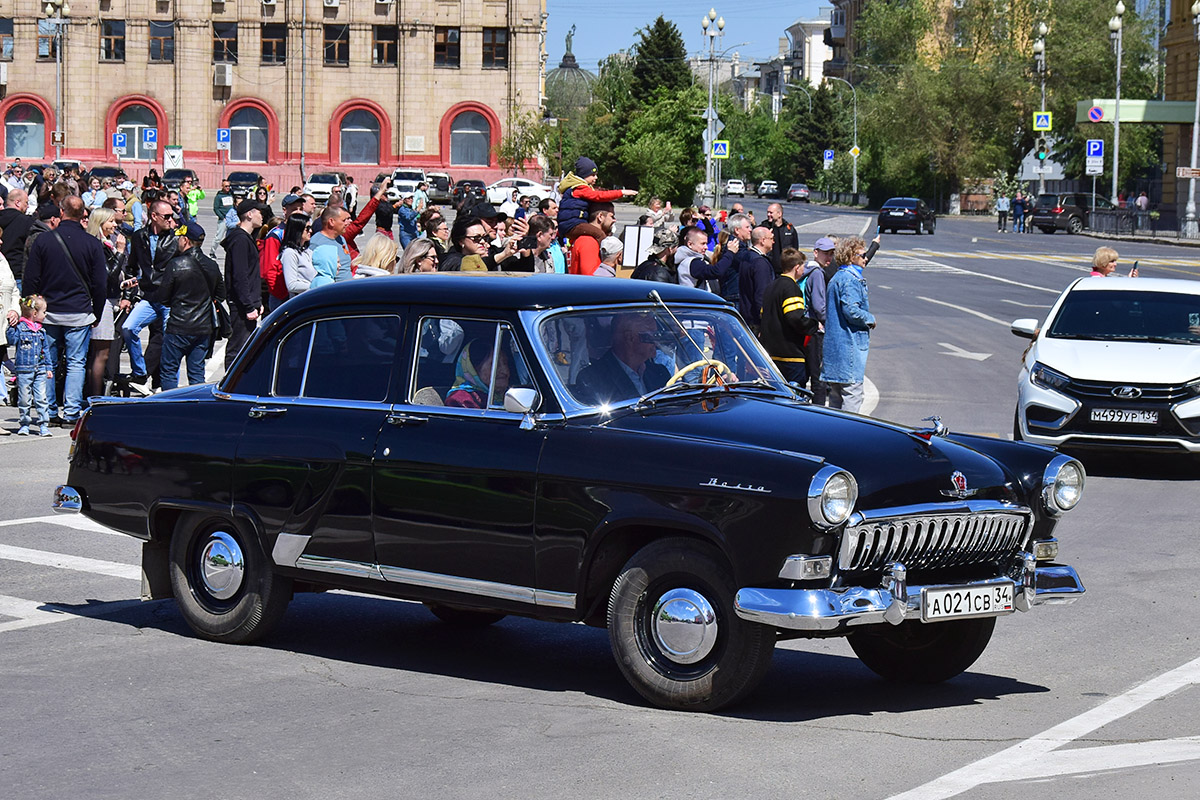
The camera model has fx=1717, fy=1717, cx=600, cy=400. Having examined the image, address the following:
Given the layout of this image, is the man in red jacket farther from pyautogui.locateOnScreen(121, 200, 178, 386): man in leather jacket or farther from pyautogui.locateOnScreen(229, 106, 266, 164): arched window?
pyautogui.locateOnScreen(229, 106, 266, 164): arched window

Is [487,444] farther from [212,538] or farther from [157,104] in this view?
[157,104]

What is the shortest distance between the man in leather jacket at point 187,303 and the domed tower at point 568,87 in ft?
434

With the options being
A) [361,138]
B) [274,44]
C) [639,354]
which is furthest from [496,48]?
[639,354]

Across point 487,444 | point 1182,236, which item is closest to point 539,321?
point 487,444

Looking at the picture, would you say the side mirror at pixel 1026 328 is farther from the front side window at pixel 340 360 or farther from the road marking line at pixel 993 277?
the road marking line at pixel 993 277

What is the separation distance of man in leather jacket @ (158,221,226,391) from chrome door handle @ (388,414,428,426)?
8.50 m

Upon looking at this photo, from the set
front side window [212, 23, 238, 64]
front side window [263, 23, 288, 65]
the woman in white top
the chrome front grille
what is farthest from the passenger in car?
front side window [212, 23, 238, 64]

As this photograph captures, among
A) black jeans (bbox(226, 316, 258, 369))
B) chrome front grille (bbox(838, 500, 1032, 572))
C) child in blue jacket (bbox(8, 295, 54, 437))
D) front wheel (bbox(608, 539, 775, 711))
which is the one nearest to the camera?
chrome front grille (bbox(838, 500, 1032, 572))

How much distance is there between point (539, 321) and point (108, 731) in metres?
2.47

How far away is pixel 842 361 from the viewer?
1491 centimetres

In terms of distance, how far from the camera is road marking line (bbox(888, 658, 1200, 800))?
19.4 ft

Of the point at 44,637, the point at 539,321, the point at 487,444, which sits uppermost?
the point at 539,321

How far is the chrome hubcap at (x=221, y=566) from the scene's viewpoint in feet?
27.6

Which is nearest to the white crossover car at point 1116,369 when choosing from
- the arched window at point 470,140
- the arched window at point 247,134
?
the arched window at point 470,140
